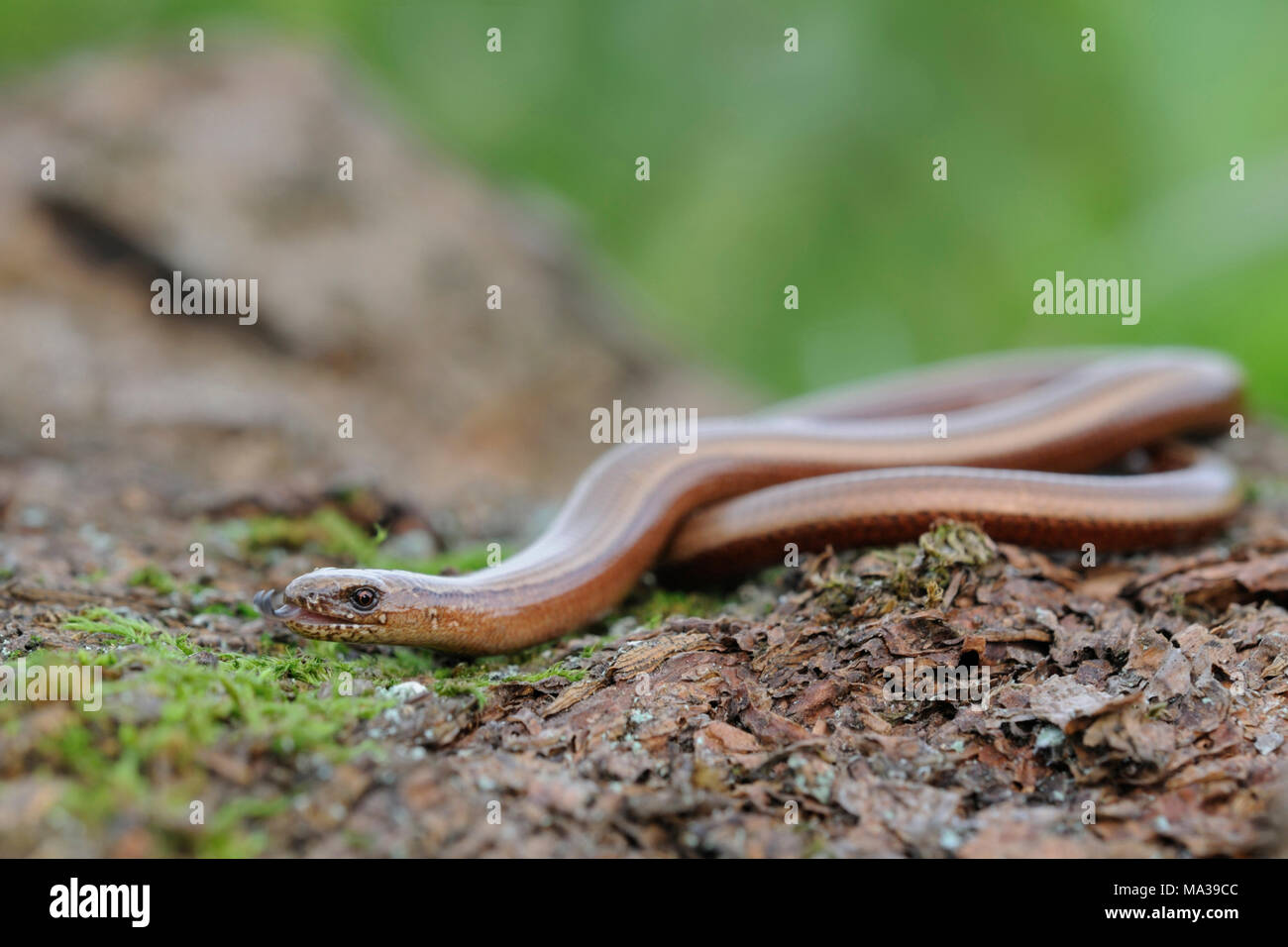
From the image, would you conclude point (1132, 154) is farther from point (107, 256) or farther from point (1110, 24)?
point (107, 256)

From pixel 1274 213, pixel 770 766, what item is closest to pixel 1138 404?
pixel 770 766

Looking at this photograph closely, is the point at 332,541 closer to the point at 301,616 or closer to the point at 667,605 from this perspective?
the point at 301,616

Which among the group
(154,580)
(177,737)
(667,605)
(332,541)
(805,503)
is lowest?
(177,737)

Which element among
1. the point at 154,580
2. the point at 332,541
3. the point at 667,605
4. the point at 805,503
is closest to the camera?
the point at 154,580

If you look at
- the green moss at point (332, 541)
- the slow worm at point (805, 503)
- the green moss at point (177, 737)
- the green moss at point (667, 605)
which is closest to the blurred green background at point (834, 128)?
the slow worm at point (805, 503)

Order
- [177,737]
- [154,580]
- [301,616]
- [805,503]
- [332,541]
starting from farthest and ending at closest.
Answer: [332,541]
[805,503]
[154,580]
[301,616]
[177,737]

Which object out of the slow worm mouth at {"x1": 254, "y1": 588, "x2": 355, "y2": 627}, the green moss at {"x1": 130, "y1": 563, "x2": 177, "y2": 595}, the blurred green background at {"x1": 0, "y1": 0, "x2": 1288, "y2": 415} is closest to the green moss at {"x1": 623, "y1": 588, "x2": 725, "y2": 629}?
the slow worm mouth at {"x1": 254, "y1": 588, "x2": 355, "y2": 627}

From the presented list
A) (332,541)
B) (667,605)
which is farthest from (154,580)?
(667,605)
